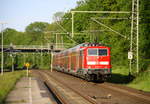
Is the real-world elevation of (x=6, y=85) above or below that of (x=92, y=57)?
below

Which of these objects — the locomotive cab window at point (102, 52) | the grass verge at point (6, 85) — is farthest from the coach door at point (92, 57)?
the grass verge at point (6, 85)

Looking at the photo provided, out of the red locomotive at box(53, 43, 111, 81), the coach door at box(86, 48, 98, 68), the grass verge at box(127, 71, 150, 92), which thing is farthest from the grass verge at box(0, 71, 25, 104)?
the grass verge at box(127, 71, 150, 92)

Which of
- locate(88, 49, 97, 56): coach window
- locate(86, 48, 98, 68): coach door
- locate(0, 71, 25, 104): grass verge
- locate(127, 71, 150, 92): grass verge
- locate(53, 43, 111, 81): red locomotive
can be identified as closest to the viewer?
locate(0, 71, 25, 104): grass verge

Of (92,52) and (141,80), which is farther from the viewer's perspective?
(92,52)

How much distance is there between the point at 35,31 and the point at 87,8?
88.4 metres

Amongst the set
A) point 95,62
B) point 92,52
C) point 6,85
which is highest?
point 92,52

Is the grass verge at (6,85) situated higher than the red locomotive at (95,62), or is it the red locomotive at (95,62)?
the red locomotive at (95,62)

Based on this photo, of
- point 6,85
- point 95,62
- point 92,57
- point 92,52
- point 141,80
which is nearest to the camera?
point 6,85

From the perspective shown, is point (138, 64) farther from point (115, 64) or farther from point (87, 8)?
point (87, 8)

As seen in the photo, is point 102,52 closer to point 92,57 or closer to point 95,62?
point 92,57

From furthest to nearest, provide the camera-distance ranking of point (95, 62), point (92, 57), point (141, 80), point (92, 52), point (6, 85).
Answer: point (92, 52) → point (92, 57) → point (95, 62) → point (141, 80) → point (6, 85)

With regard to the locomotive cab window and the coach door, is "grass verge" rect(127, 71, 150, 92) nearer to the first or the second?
the locomotive cab window

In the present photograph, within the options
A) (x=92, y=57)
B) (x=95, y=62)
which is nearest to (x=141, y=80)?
(x=95, y=62)

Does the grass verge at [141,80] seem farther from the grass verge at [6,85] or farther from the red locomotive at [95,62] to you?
the grass verge at [6,85]
